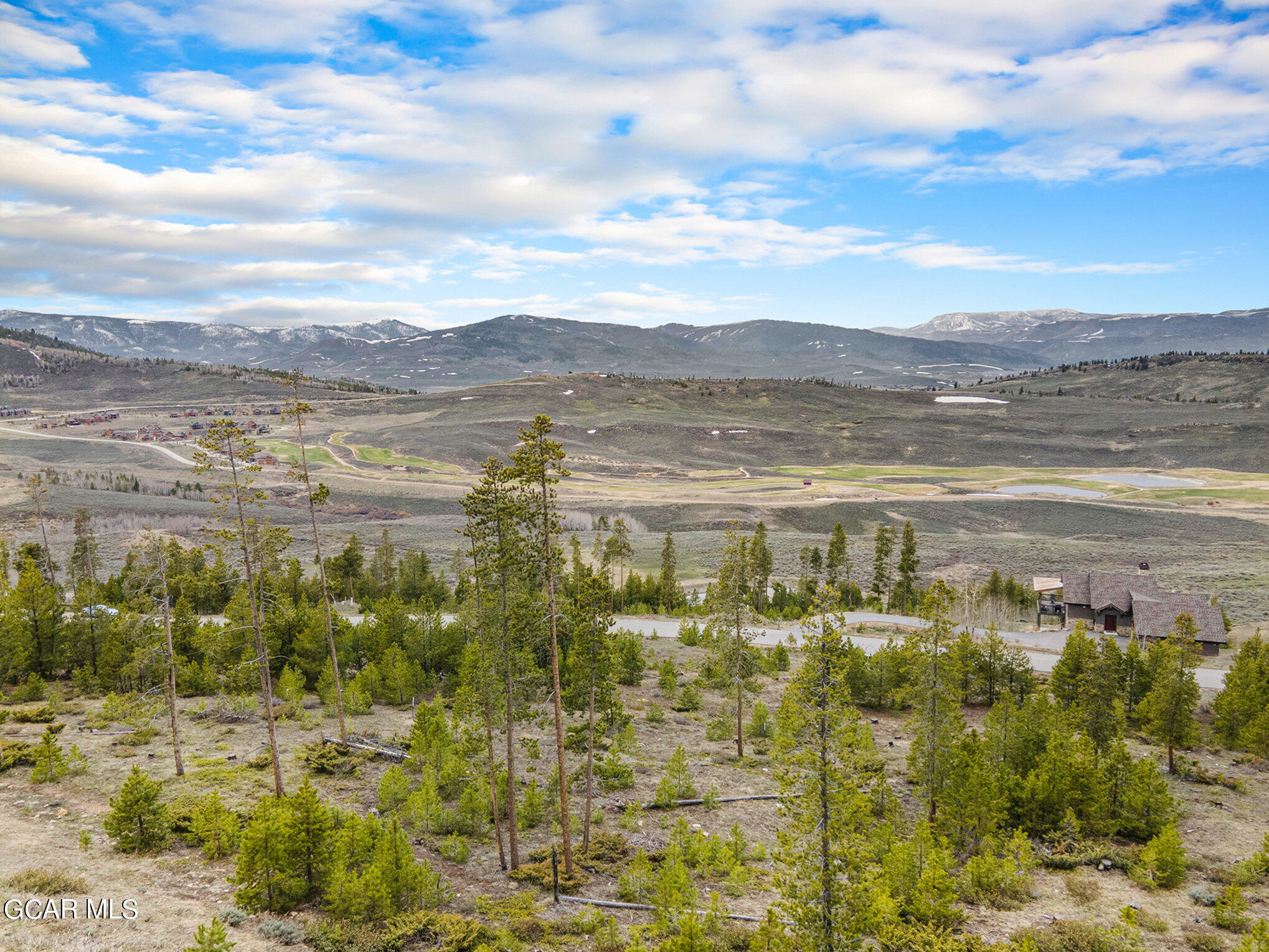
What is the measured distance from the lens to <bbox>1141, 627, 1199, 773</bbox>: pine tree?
28.3 m

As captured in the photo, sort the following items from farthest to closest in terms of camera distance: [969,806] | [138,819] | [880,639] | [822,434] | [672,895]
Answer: [822,434] < [880,639] < [969,806] < [138,819] < [672,895]

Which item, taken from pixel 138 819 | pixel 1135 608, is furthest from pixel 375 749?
pixel 1135 608

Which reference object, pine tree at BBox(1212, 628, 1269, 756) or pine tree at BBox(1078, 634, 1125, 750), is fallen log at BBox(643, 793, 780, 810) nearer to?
pine tree at BBox(1078, 634, 1125, 750)

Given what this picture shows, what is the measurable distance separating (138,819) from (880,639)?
4536 centimetres

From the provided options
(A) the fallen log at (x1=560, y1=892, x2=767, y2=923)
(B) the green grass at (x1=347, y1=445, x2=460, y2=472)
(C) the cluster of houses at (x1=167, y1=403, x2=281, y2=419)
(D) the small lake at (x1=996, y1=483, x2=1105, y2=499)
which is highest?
(C) the cluster of houses at (x1=167, y1=403, x2=281, y2=419)

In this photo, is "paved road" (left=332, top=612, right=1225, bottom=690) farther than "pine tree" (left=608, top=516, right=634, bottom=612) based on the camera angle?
No

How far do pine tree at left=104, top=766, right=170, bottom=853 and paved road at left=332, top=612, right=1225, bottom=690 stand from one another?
82.8 feet

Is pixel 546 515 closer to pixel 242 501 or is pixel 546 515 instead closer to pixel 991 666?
pixel 242 501

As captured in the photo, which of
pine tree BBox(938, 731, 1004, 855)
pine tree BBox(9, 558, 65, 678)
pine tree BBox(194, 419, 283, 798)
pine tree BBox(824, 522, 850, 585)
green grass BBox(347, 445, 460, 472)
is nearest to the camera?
pine tree BBox(194, 419, 283, 798)

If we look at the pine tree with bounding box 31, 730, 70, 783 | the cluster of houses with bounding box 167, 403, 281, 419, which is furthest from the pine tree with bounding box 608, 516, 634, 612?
the cluster of houses with bounding box 167, 403, 281, 419

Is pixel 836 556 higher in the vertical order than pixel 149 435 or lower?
lower

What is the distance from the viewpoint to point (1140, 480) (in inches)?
4911

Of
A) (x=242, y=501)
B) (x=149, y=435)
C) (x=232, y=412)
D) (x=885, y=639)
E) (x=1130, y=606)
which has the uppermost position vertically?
(x=232, y=412)

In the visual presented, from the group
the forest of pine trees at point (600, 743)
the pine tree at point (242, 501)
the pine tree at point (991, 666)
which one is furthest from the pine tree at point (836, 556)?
the pine tree at point (242, 501)
